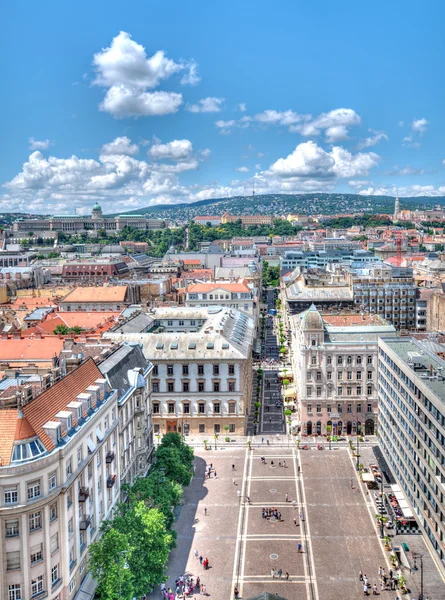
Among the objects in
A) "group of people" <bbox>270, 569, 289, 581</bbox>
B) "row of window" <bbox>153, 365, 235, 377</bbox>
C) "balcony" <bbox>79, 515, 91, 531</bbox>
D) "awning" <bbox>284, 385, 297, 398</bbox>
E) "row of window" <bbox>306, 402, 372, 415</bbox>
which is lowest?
"group of people" <bbox>270, 569, 289, 581</bbox>

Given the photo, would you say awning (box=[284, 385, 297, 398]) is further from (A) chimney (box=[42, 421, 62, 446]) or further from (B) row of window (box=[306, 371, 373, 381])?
(A) chimney (box=[42, 421, 62, 446])

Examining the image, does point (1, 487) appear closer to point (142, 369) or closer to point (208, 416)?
point (142, 369)

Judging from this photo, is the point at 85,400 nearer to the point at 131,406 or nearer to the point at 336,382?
the point at 131,406

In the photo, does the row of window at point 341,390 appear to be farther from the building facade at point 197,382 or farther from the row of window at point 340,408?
the building facade at point 197,382

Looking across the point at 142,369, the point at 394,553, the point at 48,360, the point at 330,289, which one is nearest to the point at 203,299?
the point at 330,289

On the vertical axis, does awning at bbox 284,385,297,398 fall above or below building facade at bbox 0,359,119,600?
below

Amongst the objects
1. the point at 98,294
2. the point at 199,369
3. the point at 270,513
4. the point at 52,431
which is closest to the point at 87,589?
the point at 52,431

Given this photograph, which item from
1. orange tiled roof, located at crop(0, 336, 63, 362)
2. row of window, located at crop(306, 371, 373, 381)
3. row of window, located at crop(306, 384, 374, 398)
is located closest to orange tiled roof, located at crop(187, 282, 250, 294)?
row of window, located at crop(306, 371, 373, 381)
